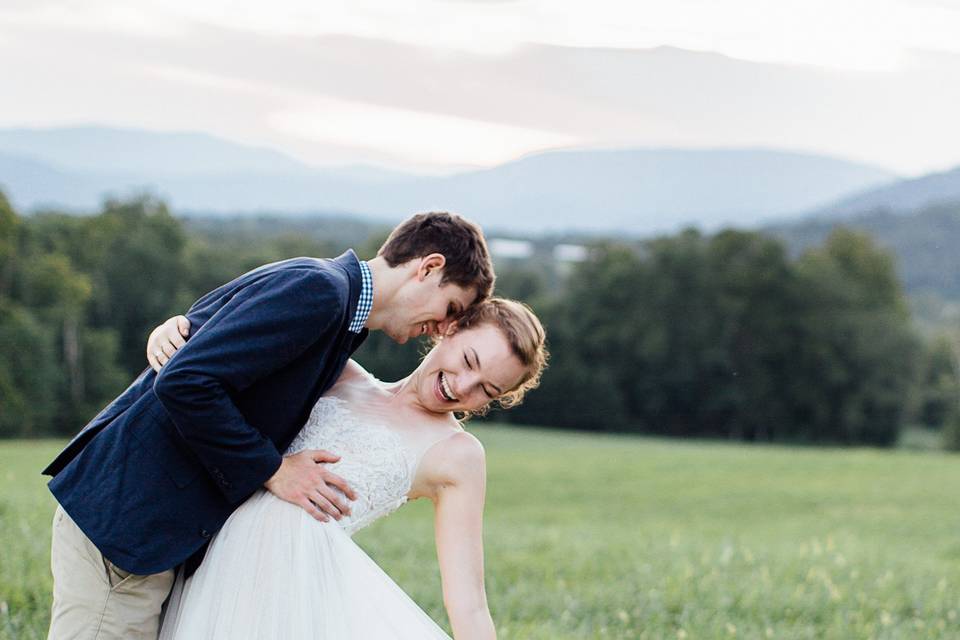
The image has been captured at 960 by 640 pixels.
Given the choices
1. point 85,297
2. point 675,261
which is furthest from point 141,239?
point 675,261

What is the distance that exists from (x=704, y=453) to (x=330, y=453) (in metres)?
30.0

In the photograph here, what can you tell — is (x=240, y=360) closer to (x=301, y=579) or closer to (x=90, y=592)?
(x=301, y=579)

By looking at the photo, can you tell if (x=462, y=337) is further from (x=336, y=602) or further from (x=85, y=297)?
(x=85, y=297)

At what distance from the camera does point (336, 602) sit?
3.50 m

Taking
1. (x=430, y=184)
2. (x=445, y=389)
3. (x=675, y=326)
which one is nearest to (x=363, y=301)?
(x=445, y=389)

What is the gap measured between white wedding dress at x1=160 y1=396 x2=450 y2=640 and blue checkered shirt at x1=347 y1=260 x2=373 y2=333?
1.36ft

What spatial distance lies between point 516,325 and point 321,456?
2.58ft

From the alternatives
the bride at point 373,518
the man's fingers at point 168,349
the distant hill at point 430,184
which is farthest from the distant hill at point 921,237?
the man's fingers at point 168,349

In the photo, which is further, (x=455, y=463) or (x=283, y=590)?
(x=455, y=463)

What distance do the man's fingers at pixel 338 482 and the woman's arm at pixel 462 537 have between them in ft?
0.94

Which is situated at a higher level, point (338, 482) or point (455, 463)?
point (455, 463)

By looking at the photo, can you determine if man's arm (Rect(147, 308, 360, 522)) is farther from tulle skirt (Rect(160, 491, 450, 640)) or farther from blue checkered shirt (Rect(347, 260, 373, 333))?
blue checkered shirt (Rect(347, 260, 373, 333))

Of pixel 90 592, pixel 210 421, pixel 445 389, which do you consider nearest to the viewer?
pixel 210 421

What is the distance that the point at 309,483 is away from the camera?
3.52 metres
